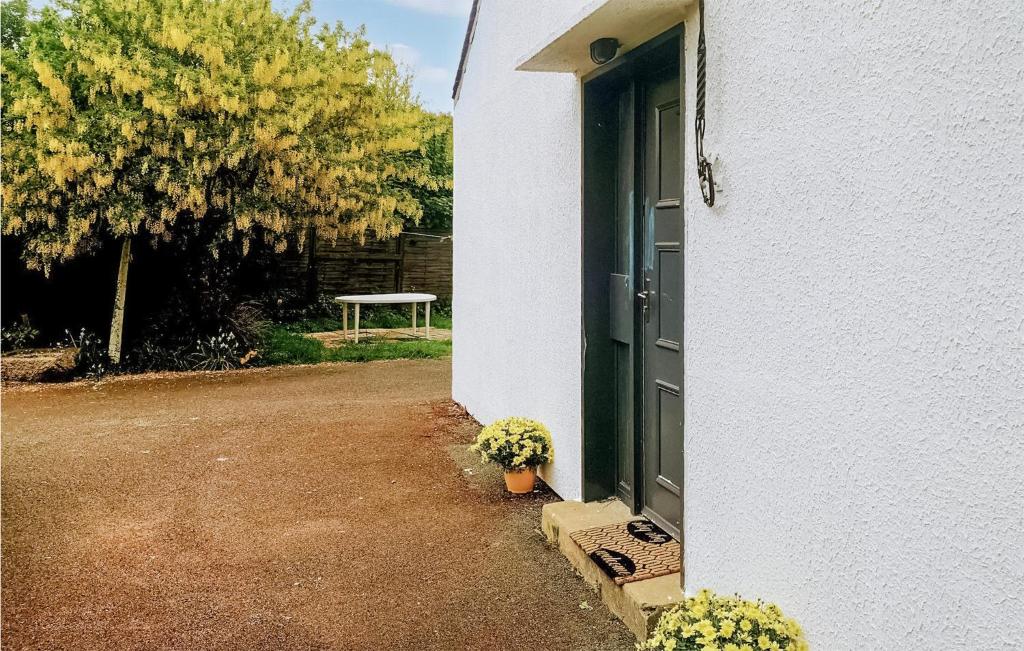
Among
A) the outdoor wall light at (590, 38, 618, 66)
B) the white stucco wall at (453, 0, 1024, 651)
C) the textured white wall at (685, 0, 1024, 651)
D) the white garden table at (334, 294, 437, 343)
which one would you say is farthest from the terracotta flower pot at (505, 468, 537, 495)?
the white garden table at (334, 294, 437, 343)

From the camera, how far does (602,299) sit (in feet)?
14.3

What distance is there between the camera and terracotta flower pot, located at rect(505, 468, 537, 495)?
5.03m

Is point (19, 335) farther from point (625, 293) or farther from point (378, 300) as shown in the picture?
point (625, 293)

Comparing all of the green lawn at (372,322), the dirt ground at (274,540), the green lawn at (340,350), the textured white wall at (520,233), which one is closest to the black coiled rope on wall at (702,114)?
the textured white wall at (520,233)

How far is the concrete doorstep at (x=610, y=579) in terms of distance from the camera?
3.14 meters

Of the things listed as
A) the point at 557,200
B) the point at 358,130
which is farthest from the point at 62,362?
the point at 557,200

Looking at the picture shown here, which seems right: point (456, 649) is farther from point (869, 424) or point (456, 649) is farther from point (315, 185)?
point (315, 185)

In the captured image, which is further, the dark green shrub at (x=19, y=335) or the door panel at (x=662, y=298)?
the dark green shrub at (x=19, y=335)

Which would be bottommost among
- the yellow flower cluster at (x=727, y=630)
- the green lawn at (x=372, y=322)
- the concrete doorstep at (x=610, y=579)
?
the concrete doorstep at (x=610, y=579)

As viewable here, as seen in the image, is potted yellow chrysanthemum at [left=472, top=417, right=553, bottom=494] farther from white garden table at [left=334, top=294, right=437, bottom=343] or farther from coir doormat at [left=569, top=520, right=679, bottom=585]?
white garden table at [left=334, top=294, right=437, bottom=343]

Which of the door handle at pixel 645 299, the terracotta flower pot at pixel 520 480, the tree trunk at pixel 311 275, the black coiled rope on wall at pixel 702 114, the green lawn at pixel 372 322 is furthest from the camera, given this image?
the tree trunk at pixel 311 275

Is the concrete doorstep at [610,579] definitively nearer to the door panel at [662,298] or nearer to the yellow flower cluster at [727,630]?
the door panel at [662,298]

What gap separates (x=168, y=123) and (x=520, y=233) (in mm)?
5738

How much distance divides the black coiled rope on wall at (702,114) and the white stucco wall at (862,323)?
1.5 inches
